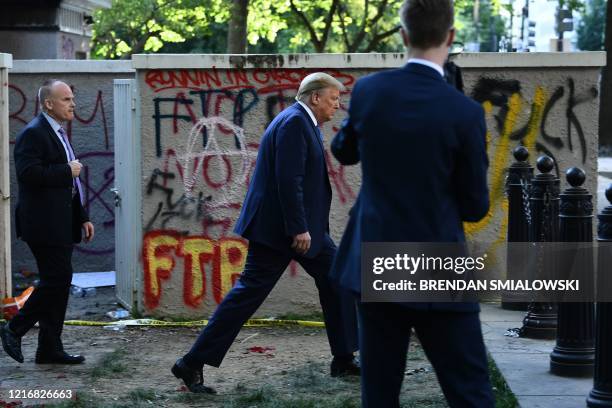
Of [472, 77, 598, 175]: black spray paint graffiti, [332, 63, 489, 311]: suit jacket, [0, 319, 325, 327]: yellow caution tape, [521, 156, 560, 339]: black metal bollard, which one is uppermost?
[472, 77, 598, 175]: black spray paint graffiti

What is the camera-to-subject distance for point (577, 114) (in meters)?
9.08

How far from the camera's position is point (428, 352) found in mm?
4133

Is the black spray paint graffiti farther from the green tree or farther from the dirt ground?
the green tree

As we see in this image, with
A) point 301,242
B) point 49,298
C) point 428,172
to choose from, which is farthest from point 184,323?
point 428,172

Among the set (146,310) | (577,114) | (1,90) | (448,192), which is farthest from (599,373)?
(1,90)

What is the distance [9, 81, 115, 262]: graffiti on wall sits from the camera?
11.5 meters

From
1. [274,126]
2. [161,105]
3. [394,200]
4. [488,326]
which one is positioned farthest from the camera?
[161,105]

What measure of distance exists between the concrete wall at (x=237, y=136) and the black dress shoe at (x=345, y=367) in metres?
2.05

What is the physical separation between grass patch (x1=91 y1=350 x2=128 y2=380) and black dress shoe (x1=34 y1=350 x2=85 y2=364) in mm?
141

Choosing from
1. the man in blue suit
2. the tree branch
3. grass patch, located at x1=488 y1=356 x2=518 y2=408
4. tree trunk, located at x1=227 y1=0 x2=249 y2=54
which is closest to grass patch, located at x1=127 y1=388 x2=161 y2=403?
grass patch, located at x1=488 y1=356 x2=518 y2=408

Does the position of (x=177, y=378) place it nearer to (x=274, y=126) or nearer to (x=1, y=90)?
(x=274, y=126)

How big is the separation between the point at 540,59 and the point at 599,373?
379 cm

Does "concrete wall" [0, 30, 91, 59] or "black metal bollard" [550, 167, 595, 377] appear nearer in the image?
"black metal bollard" [550, 167, 595, 377]

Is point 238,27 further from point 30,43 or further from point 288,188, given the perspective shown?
point 288,188
